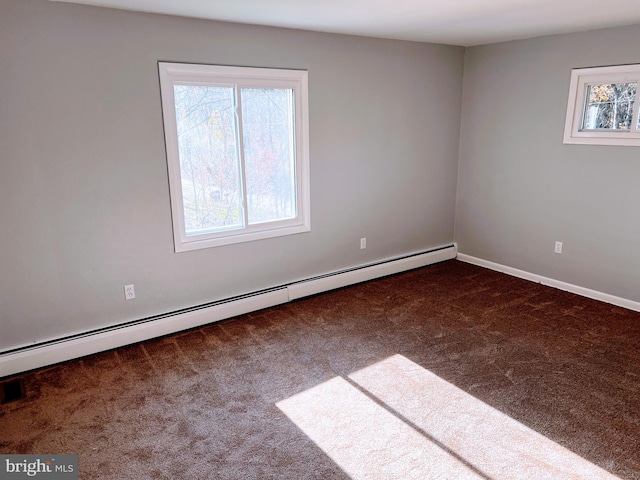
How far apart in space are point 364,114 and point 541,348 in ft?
8.17

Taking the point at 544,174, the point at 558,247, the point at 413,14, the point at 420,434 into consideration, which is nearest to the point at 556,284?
the point at 558,247

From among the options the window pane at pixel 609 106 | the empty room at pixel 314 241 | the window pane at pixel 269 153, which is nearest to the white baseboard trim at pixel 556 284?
the empty room at pixel 314 241

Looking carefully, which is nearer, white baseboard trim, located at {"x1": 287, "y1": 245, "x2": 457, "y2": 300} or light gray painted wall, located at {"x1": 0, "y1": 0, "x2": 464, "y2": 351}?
light gray painted wall, located at {"x1": 0, "y1": 0, "x2": 464, "y2": 351}

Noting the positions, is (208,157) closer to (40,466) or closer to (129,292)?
(129,292)

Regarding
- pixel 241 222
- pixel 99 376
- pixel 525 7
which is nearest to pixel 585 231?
pixel 525 7

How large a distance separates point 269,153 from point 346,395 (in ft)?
6.83

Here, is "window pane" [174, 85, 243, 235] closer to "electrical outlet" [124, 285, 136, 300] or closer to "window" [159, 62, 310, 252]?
"window" [159, 62, 310, 252]

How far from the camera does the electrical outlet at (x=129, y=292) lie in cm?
322

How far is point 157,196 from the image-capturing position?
322 centimetres

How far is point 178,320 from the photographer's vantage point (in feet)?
11.2

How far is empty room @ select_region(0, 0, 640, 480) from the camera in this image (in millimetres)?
2344

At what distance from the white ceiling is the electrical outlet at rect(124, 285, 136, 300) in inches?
73.5

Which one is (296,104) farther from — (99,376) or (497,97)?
(99,376)

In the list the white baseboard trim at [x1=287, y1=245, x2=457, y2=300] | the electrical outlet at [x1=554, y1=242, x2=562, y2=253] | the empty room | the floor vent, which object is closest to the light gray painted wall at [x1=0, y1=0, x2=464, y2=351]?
the empty room
